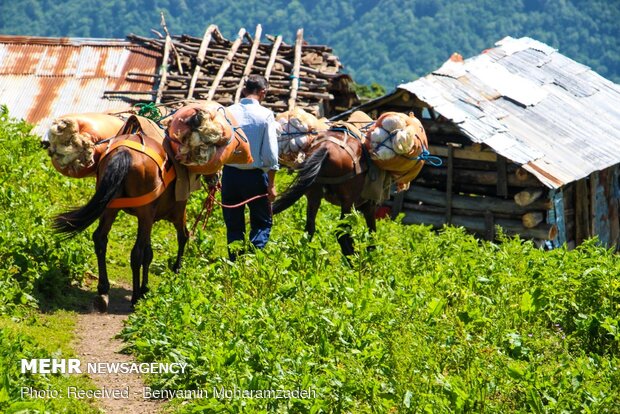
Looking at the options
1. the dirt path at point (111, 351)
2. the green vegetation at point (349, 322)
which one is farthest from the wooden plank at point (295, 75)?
the dirt path at point (111, 351)

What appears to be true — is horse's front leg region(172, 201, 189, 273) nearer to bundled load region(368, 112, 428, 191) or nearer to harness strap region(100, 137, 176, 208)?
harness strap region(100, 137, 176, 208)

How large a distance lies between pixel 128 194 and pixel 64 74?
11821 mm

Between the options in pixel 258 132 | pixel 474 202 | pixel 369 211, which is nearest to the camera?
pixel 258 132

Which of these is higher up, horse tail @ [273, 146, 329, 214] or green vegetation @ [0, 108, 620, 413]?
horse tail @ [273, 146, 329, 214]

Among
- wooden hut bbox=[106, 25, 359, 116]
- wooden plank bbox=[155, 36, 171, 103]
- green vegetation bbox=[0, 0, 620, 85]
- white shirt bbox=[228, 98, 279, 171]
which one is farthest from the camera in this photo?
green vegetation bbox=[0, 0, 620, 85]

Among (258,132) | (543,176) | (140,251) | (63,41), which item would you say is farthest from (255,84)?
(63,41)

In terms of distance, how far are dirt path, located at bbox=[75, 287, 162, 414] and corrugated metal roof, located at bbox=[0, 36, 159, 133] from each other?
9616 mm

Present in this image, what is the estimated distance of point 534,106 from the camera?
20266 mm

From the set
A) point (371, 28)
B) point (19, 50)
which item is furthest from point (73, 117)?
point (371, 28)

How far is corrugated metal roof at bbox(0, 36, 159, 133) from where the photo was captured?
20.3m

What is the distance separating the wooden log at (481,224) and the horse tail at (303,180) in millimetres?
6559

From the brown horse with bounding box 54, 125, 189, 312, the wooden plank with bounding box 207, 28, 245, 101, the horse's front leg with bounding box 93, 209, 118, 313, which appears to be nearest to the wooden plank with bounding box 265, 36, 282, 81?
the wooden plank with bounding box 207, 28, 245, 101

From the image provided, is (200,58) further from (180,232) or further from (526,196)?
(180,232)

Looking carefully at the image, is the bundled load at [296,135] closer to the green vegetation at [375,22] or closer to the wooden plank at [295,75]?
the wooden plank at [295,75]
